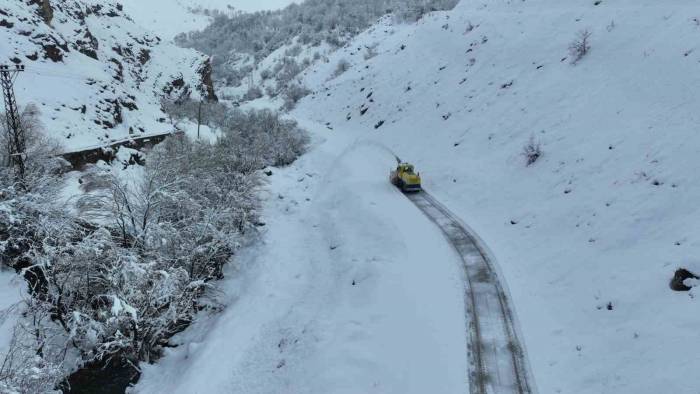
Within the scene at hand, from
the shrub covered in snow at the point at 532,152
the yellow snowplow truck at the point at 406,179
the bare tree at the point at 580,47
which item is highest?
the bare tree at the point at 580,47

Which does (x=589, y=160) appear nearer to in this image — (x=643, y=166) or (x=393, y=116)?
(x=643, y=166)

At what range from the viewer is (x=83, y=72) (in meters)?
42.4

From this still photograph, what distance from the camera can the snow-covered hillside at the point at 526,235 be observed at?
13.6 m

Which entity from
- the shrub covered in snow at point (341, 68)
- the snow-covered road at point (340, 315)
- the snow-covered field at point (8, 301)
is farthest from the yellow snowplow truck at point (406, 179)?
the shrub covered in snow at point (341, 68)

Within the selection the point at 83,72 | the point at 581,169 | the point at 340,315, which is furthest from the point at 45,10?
the point at 581,169

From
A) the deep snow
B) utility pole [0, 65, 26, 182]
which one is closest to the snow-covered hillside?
the deep snow

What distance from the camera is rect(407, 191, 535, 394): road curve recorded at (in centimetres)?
1308

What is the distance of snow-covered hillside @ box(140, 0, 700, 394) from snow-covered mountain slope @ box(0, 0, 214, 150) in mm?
17063

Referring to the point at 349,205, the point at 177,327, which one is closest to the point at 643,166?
the point at 349,205

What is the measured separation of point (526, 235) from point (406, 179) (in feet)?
32.6

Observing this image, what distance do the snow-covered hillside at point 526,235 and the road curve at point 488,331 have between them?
1.66 feet

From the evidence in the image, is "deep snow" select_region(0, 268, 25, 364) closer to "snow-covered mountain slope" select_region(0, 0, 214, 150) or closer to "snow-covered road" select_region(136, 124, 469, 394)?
"snow-covered road" select_region(136, 124, 469, 394)

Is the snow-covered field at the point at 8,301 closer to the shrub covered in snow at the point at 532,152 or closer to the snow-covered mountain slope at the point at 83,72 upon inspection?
the snow-covered mountain slope at the point at 83,72

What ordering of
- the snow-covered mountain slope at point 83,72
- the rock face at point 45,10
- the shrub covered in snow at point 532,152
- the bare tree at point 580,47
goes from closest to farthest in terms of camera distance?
the shrub covered in snow at point 532,152, the bare tree at point 580,47, the snow-covered mountain slope at point 83,72, the rock face at point 45,10
